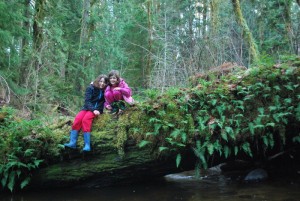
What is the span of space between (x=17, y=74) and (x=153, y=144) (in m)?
9.56

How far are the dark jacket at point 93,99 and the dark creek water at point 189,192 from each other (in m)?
Answer: 2.21

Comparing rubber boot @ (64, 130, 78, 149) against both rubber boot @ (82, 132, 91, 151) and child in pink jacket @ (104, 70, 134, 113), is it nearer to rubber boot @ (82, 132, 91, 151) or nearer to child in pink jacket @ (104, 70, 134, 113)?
rubber boot @ (82, 132, 91, 151)

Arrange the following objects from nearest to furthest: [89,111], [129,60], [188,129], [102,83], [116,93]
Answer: [188,129] < [116,93] < [89,111] < [102,83] < [129,60]

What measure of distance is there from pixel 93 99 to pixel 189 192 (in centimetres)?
348

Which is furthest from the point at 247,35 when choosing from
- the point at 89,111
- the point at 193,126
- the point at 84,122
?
the point at 84,122

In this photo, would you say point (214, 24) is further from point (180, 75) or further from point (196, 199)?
point (196, 199)

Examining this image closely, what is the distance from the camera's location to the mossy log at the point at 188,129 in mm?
7562

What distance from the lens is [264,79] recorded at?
805cm

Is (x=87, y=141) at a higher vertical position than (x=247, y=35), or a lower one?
lower

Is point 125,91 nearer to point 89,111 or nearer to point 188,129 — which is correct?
point 89,111

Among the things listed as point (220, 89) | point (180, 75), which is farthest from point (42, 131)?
point (180, 75)

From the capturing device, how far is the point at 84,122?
784cm

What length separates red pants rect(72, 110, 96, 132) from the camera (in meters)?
7.82

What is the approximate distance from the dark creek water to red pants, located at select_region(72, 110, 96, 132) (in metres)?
1.69
